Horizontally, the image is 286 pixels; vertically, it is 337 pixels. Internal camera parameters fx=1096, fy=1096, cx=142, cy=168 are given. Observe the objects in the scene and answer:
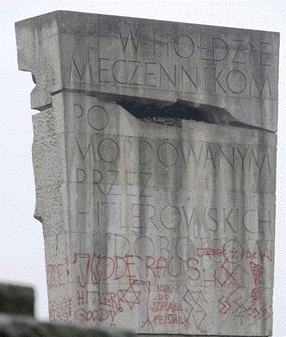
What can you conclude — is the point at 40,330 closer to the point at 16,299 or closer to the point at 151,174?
the point at 16,299

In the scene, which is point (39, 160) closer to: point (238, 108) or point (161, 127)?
point (161, 127)

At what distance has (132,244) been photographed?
45.2 ft

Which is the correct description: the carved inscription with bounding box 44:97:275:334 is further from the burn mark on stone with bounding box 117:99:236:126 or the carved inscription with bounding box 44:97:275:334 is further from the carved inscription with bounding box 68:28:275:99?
the carved inscription with bounding box 68:28:275:99

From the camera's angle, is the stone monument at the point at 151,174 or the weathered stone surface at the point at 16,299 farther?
the stone monument at the point at 151,174

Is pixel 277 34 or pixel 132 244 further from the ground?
pixel 277 34

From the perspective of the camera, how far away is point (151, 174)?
1398 centimetres

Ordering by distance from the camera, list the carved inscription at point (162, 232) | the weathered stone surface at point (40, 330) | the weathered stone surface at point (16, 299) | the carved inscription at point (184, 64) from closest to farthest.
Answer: the weathered stone surface at point (40, 330)
the weathered stone surface at point (16, 299)
the carved inscription at point (162, 232)
the carved inscription at point (184, 64)

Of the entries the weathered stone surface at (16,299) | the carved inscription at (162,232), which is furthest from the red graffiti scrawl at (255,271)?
the weathered stone surface at (16,299)

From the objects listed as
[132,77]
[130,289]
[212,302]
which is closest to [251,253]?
[212,302]

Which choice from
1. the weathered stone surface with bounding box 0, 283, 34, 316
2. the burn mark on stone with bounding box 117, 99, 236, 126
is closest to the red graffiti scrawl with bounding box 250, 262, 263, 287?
the burn mark on stone with bounding box 117, 99, 236, 126

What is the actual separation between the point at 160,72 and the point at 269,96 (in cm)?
169

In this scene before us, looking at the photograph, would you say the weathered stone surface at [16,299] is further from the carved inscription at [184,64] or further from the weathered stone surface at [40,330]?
the carved inscription at [184,64]

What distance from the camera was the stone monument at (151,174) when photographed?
44.8 ft

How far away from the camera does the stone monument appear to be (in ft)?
44.8
